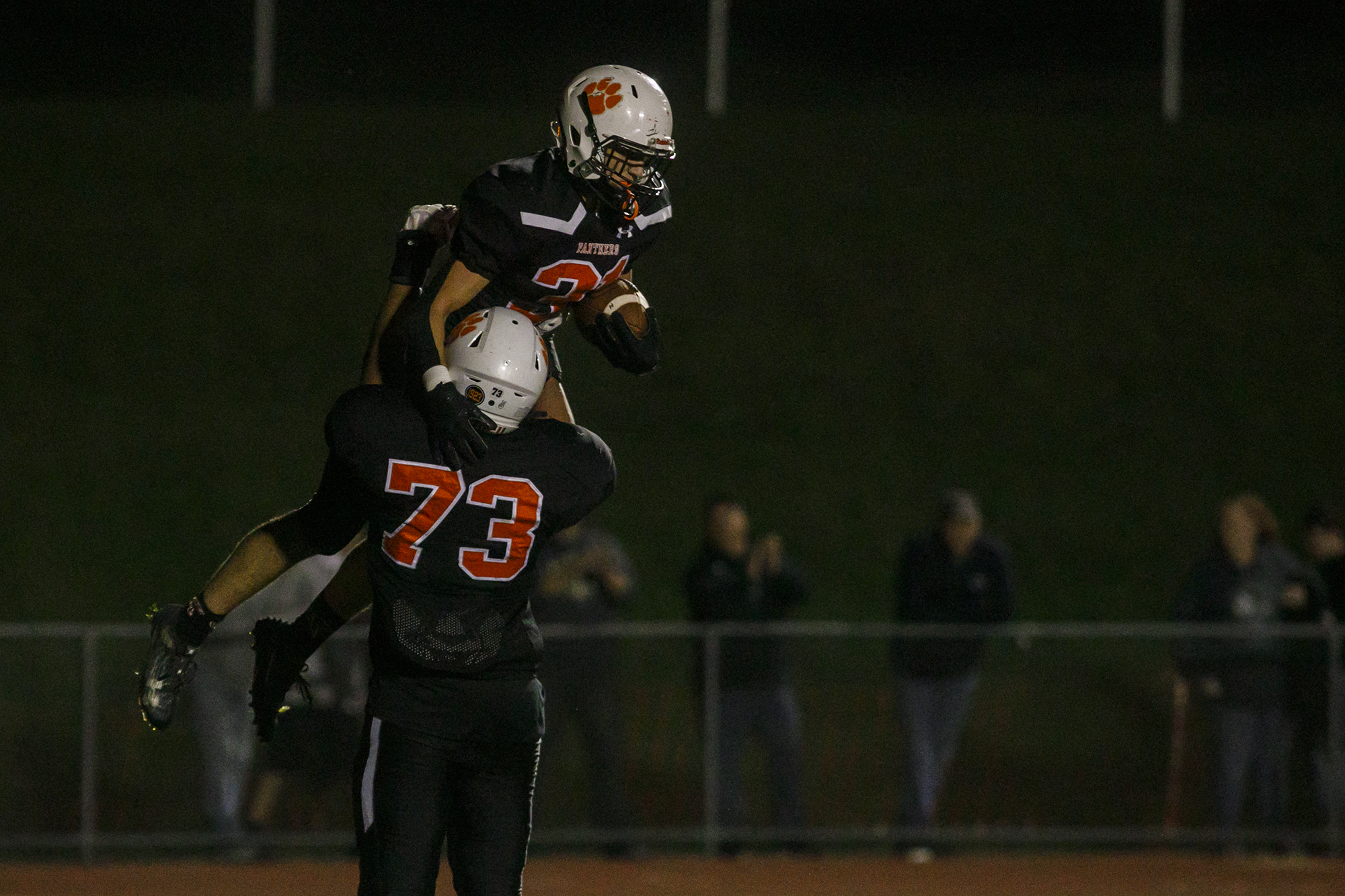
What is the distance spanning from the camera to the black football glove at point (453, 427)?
4.15 metres

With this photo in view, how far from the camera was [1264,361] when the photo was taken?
12734 mm

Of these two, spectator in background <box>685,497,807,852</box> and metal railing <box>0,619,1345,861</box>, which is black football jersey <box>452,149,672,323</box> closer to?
metal railing <box>0,619,1345,861</box>

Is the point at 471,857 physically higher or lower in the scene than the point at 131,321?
lower

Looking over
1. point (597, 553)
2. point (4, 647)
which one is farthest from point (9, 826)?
point (597, 553)

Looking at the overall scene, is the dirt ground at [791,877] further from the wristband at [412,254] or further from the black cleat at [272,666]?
the wristband at [412,254]

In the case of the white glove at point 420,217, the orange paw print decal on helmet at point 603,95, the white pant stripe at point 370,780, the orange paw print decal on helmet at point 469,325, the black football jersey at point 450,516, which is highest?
the orange paw print decal on helmet at point 603,95

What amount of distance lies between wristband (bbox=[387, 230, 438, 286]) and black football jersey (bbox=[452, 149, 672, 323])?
12.0 inches

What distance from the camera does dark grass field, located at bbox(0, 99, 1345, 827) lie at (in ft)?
40.0

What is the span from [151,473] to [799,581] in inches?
204

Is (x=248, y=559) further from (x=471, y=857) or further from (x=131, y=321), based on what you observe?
(x=131, y=321)

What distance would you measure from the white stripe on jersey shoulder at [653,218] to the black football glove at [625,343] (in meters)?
0.27

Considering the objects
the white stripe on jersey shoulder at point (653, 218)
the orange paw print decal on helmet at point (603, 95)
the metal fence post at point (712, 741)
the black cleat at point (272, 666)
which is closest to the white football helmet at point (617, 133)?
the orange paw print decal on helmet at point (603, 95)

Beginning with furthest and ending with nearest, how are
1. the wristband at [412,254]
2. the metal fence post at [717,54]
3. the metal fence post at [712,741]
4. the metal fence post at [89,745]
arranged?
A: the metal fence post at [717,54] < the metal fence post at [712,741] < the metal fence post at [89,745] < the wristband at [412,254]

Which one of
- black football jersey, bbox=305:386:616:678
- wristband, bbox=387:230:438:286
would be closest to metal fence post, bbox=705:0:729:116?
wristband, bbox=387:230:438:286
